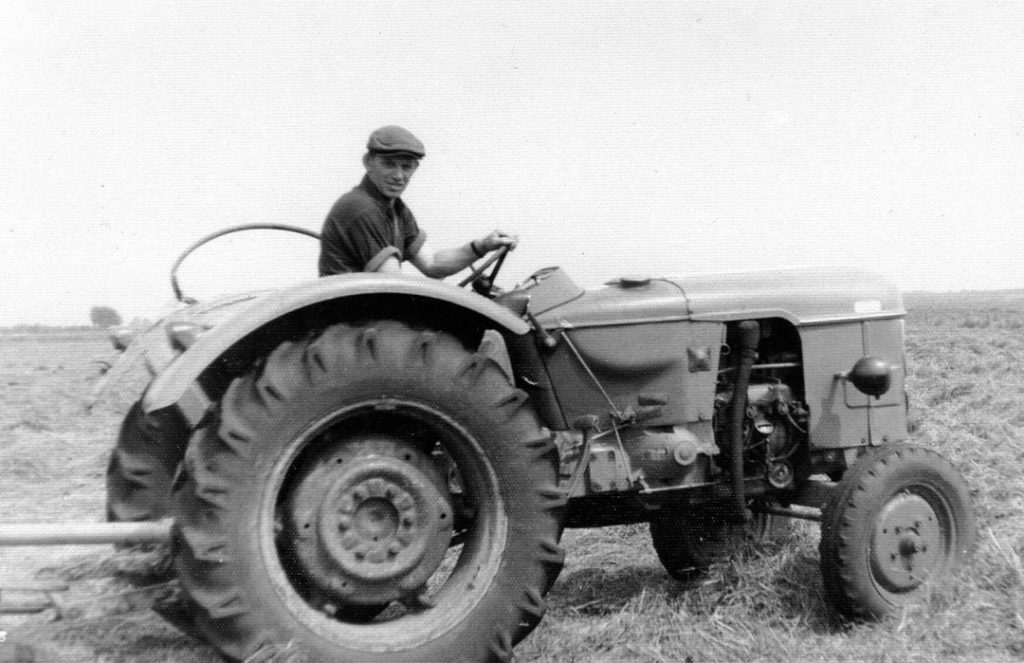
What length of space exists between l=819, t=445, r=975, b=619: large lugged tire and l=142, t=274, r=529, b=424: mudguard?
1606 millimetres

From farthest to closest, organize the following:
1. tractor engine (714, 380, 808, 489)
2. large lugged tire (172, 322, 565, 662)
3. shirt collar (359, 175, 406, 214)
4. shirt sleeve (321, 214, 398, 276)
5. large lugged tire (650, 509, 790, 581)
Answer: large lugged tire (650, 509, 790, 581)
tractor engine (714, 380, 808, 489)
shirt collar (359, 175, 406, 214)
shirt sleeve (321, 214, 398, 276)
large lugged tire (172, 322, 565, 662)

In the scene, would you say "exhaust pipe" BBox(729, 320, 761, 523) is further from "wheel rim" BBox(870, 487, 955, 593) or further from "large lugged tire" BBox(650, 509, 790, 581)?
"wheel rim" BBox(870, 487, 955, 593)

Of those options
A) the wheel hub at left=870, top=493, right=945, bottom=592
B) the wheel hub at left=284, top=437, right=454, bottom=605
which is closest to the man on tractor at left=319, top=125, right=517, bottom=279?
the wheel hub at left=284, top=437, right=454, bottom=605

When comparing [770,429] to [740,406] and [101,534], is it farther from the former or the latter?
[101,534]

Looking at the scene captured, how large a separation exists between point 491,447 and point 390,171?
130cm

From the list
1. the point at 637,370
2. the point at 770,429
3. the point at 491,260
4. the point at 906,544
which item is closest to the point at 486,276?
the point at 491,260

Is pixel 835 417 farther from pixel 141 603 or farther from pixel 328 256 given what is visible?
pixel 141 603

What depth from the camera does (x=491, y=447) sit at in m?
2.96

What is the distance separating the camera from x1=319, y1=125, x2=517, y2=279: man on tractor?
3.41 m

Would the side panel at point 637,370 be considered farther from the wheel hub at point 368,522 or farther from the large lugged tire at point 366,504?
the wheel hub at point 368,522

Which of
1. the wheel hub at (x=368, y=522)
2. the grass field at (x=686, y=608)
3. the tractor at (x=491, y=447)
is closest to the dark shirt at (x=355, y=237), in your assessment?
the tractor at (x=491, y=447)

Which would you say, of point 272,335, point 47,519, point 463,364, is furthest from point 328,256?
point 47,519

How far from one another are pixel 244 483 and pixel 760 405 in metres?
2.30

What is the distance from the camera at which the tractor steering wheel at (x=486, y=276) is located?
3.71 metres
